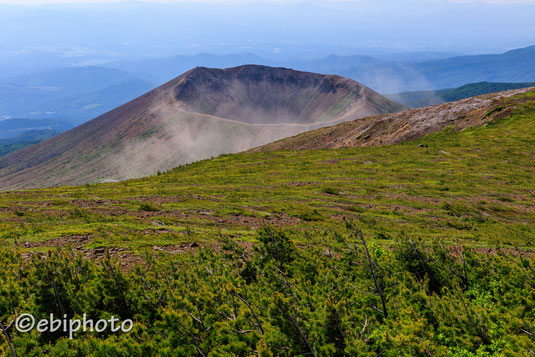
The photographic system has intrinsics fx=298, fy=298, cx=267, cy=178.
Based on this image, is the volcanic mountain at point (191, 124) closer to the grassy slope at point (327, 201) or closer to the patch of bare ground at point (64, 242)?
the grassy slope at point (327, 201)

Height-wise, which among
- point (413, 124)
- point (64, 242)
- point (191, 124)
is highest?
point (413, 124)

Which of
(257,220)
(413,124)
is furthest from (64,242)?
(413,124)

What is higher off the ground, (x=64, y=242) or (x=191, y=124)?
(x=191, y=124)

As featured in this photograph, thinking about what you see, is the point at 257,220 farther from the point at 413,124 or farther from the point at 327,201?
the point at 413,124

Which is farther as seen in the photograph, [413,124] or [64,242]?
[413,124]

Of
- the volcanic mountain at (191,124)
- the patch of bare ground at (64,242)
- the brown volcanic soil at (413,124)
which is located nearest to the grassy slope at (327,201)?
the patch of bare ground at (64,242)

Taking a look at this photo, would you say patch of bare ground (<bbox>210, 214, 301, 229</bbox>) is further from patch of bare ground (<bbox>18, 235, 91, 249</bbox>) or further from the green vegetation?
patch of bare ground (<bbox>18, 235, 91, 249</bbox>)
